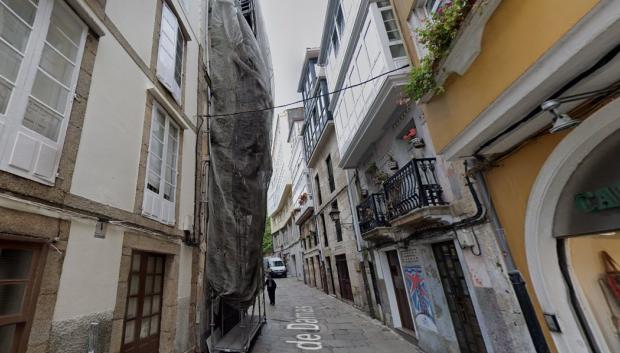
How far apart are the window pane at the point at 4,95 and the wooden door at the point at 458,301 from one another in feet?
23.4

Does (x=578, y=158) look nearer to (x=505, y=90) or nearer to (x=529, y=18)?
(x=505, y=90)

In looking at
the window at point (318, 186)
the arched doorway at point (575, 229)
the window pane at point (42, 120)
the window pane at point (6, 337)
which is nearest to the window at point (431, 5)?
the arched doorway at point (575, 229)

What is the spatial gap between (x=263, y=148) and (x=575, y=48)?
6.25m

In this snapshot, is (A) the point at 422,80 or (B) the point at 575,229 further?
(A) the point at 422,80

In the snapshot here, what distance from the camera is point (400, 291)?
8.00 metres

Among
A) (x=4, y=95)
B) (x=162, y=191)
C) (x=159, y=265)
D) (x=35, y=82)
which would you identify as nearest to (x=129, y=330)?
(x=159, y=265)

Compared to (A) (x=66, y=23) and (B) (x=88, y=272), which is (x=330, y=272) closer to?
(B) (x=88, y=272)

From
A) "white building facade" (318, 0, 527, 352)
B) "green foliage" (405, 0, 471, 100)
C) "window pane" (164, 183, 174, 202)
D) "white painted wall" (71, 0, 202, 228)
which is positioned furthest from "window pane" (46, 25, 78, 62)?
"white building facade" (318, 0, 527, 352)

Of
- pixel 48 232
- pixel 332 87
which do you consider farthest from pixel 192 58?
pixel 48 232

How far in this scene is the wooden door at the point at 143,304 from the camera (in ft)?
13.2

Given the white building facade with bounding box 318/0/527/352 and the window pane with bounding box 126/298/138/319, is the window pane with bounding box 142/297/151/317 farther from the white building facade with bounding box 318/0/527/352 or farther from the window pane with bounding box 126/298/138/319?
the white building facade with bounding box 318/0/527/352

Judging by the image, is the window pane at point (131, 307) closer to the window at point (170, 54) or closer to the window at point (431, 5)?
the window at point (170, 54)

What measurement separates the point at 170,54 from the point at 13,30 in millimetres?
3552

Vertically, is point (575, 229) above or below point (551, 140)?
below
